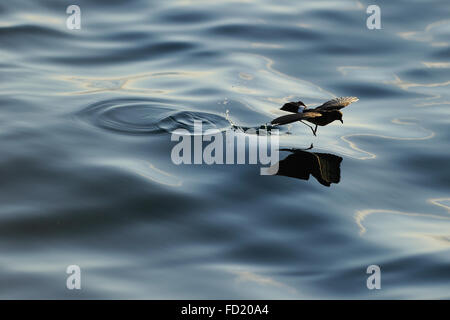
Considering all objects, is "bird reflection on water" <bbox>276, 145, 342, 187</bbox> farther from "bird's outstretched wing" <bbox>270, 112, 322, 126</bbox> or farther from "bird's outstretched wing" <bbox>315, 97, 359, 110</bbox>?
"bird's outstretched wing" <bbox>270, 112, 322, 126</bbox>

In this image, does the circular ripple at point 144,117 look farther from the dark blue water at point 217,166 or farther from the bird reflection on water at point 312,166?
the bird reflection on water at point 312,166

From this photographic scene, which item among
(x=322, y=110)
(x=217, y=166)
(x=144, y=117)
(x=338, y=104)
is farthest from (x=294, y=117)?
(x=144, y=117)

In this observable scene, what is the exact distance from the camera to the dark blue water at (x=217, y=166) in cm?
416

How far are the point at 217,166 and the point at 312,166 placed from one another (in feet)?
2.33

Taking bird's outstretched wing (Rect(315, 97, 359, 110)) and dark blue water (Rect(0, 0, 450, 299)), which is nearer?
dark blue water (Rect(0, 0, 450, 299))

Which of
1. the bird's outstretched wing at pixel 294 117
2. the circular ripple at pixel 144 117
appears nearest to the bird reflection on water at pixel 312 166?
the bird's outstretched wing at pixel 294 117

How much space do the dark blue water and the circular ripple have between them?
19 millimetres

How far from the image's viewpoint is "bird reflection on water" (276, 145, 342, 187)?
5.24m

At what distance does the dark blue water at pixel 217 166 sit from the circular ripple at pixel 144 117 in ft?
0.06

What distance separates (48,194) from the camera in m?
4.80

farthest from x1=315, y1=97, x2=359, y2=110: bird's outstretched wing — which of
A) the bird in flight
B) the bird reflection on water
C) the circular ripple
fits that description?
the circular ripple
